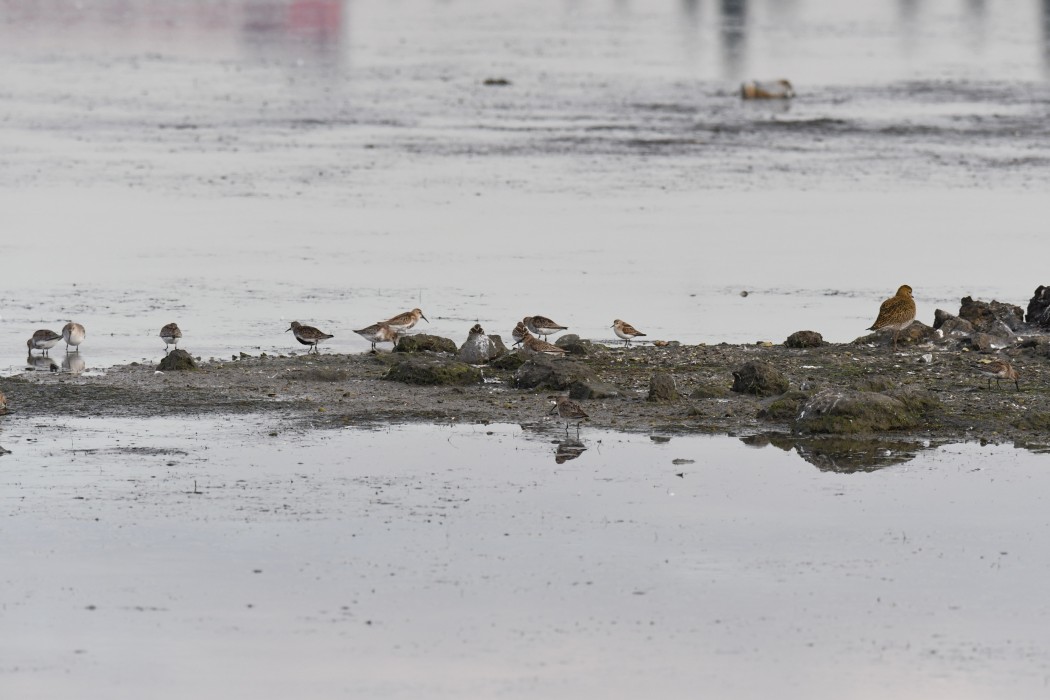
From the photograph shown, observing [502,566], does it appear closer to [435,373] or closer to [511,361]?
[435,373]

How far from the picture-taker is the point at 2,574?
11000 millimetres

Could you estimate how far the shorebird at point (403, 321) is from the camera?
18.2 m

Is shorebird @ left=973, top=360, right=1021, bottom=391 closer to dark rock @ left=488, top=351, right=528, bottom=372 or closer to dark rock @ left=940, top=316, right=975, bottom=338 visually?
dark rock @ left=940, top=316, right=975, bottom=338

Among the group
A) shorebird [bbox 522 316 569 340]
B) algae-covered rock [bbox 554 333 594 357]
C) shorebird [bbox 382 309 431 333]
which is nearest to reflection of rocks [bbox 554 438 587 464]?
algae-covered rock [bbox 554 333 594 357]

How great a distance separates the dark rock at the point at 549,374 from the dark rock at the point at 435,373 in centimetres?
40

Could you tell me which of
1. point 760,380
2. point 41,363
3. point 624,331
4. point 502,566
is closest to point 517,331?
point 624,331

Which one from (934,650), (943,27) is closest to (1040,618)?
(934,650)

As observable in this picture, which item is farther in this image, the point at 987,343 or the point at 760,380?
the point at 987,343

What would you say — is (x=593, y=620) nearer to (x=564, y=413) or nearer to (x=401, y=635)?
(x=401, y=635)

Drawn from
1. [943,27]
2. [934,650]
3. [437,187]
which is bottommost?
[934,650]

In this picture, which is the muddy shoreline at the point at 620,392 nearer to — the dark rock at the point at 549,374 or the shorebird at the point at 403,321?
the dark rock at the point at 549,374

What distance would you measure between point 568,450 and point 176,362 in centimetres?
413

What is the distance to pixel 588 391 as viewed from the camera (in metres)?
15.7

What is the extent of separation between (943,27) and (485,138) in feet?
168
